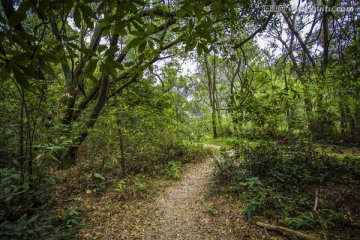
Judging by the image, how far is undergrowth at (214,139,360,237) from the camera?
2.89m

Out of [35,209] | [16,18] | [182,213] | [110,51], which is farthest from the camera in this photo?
[182,213]

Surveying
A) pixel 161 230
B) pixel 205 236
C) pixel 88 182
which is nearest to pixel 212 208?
pixel 205 236

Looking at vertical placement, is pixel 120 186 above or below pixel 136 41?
below

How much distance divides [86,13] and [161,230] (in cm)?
360

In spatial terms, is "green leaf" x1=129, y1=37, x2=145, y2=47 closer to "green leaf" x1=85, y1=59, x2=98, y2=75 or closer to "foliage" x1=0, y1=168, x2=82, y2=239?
"green leaf" x1=85, y1=59, x2=98, y2=75

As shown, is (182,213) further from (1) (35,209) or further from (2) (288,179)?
(1) (35,209)

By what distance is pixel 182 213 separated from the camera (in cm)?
386

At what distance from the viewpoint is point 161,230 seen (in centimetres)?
332

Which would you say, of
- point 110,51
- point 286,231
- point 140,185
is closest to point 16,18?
point 110,51

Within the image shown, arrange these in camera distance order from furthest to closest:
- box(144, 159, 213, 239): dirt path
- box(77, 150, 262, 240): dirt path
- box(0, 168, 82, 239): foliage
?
1. box(144, 159, 213, 239): dirt path
2. box(77, 150, 262, 240): dirt path
3. box(0, 168, 82, 239): foliage

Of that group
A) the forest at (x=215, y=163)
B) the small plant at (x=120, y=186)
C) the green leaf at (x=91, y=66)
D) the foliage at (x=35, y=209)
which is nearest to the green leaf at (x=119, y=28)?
the forest at (x=215, y=163)

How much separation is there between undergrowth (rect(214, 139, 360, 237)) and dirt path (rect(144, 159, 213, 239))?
763 mm

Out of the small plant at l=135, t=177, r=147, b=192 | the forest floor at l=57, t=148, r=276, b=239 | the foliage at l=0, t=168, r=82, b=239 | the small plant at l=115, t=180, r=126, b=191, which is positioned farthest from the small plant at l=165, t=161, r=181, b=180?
the foliage at l=0, t=168, r=82, b=239

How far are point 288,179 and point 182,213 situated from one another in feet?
8.05
